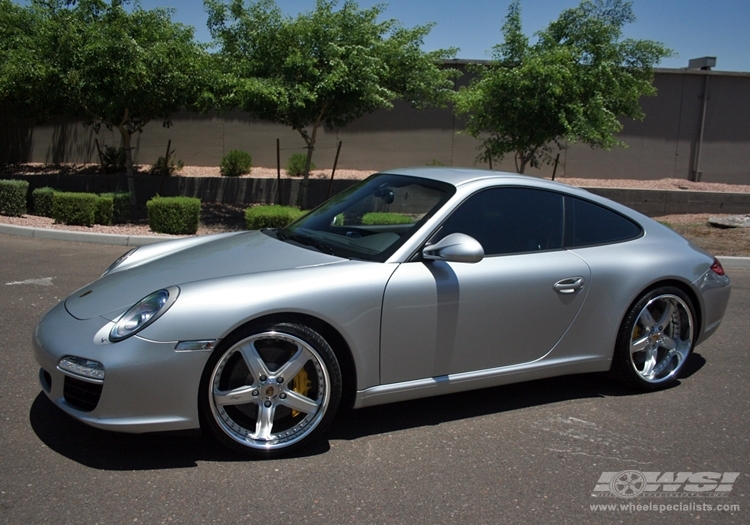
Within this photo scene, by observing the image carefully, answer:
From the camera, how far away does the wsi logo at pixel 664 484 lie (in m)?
3.38

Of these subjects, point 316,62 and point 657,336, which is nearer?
point 657,336

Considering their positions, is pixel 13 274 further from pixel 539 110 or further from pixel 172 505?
pixel 539 110

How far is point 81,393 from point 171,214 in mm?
8506

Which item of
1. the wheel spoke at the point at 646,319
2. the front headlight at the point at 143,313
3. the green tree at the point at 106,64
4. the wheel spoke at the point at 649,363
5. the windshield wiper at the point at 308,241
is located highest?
the green tree at the point at 106,64

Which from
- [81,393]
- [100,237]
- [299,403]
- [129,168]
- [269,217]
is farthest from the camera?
[129,168]

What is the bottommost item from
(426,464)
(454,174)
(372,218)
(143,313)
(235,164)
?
(426,464)

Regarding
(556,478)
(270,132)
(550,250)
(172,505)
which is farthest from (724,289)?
(270,132)

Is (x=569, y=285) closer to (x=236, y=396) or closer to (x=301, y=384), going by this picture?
(x=301, y=384)

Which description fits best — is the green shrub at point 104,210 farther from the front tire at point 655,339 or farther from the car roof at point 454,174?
the front tire at point 655,339

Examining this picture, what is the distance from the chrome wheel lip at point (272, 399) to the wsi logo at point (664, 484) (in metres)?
1.43

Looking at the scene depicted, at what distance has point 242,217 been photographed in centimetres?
1466

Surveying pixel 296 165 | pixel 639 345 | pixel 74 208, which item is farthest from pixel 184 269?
pixel 296 165

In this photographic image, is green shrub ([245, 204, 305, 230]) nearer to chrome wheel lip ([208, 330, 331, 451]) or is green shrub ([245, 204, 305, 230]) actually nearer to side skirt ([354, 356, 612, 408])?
side skirt ([354, 356, 612, 408])

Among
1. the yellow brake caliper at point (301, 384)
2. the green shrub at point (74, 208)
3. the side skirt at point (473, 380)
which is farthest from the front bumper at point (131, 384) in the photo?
the green shrub at point (74, 208)
